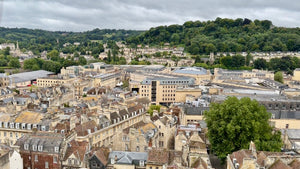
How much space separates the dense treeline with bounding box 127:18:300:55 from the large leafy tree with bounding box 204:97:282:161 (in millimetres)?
96253

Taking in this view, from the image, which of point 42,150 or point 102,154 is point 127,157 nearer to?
point 102,154

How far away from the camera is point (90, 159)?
26625 millimetres

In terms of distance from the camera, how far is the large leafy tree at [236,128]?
3123cm

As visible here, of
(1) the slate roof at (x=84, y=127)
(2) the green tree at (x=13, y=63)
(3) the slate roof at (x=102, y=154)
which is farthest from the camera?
(2) the green tree at (x=13, y=63)

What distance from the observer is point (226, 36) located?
14188 cm

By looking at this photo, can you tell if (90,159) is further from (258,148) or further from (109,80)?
(109,80)

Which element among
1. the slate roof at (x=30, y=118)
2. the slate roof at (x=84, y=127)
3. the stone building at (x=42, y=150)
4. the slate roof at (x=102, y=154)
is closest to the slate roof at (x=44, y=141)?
the stone building at (x=42, y=150)

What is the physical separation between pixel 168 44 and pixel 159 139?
116767mm

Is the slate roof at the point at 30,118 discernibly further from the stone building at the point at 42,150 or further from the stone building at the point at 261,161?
the stone building at the point at 261,161

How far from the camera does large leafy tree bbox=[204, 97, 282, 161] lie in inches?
1230

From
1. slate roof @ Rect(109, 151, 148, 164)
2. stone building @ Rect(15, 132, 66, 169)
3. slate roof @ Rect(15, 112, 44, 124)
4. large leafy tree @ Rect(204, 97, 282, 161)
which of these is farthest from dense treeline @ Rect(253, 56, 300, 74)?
stone building @ Rect(15, 132, 66, 169)

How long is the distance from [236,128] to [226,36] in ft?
387

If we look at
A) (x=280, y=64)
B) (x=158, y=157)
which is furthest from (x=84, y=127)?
(x=280, y=64)

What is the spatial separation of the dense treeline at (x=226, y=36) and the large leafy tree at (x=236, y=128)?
316 feet
